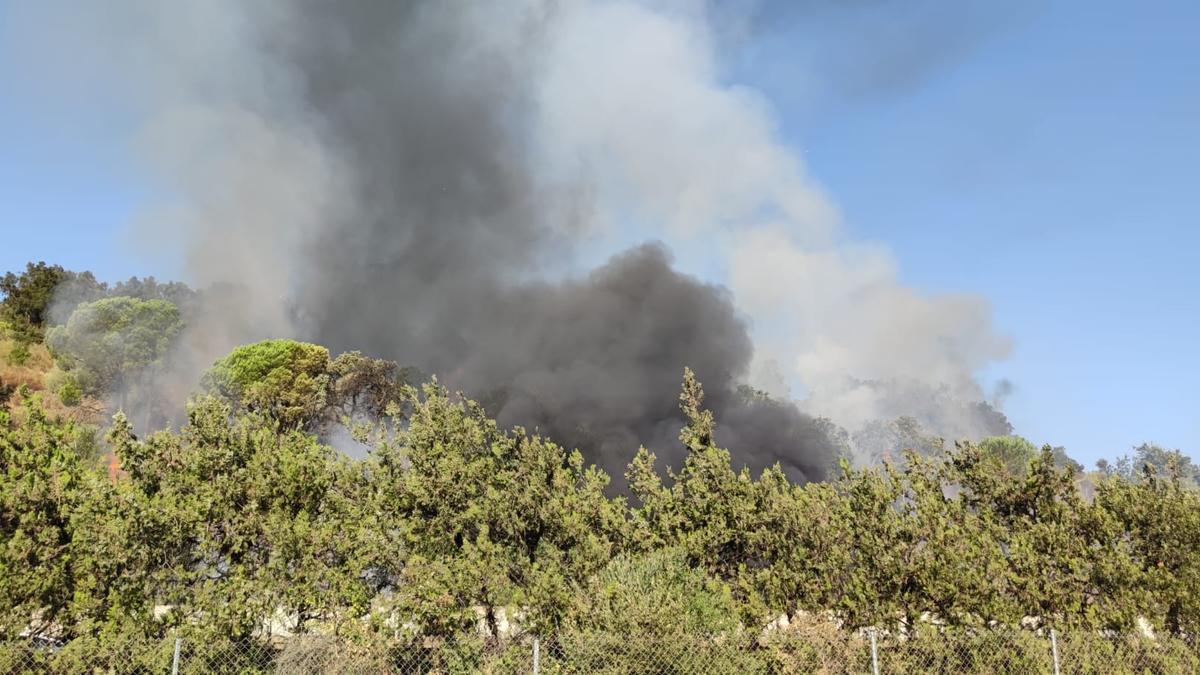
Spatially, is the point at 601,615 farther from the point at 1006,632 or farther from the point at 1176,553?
the point at 1176,553

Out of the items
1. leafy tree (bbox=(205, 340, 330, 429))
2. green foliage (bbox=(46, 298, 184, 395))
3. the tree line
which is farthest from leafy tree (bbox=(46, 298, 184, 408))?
the tree line

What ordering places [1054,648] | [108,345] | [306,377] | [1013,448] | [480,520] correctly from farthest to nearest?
[1013,448], [108,345], [306,377], [480,520], [1054,648]

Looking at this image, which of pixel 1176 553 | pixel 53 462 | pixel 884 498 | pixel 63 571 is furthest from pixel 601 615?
pixel 1176 553

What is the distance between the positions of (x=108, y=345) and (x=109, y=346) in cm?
11

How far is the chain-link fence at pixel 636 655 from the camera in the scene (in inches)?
324

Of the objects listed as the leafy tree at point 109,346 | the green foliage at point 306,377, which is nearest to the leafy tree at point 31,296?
the leafy tree at point 109,346

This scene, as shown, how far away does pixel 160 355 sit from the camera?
6444 centimetres

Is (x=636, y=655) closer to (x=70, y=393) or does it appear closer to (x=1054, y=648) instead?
(x=1054, y=648)

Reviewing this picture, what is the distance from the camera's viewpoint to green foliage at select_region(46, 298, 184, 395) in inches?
2418

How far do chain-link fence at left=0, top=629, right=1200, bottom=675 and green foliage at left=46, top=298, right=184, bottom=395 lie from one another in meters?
61.9

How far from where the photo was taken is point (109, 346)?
204 ft

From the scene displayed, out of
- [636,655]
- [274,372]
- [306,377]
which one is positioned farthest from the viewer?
[306,377]

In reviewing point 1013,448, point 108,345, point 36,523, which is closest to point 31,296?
point 108,345

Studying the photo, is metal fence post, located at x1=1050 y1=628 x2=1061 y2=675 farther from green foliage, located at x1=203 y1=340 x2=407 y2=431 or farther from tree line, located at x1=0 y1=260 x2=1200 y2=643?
green foliage, located at x1=203 y1=340 x2=407 y2=431
